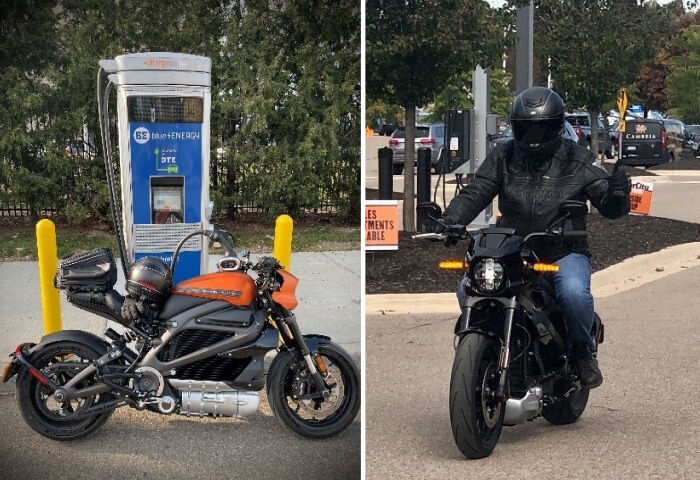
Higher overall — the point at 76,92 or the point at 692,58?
the point at 692,58

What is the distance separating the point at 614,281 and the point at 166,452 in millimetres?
5453

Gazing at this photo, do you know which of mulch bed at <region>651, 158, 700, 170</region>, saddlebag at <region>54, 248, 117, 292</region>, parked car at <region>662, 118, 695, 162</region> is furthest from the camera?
parked car at <region>662, 118, 695, 162</region>

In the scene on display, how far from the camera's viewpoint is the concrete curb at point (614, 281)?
21.3 ft

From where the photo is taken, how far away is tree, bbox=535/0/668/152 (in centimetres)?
878

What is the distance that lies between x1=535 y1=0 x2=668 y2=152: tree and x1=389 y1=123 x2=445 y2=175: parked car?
4571mm

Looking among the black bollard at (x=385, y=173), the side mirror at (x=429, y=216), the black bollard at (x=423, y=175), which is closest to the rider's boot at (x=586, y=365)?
the side mirror at (x=429, y=216)

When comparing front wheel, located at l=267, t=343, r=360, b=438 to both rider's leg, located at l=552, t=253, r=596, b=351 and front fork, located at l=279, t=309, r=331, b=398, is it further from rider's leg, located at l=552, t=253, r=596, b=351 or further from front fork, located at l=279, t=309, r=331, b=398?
rider's leg, located at l=552, t=253, r=596, b=351

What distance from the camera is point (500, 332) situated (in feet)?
11.2

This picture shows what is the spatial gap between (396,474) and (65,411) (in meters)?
1.47

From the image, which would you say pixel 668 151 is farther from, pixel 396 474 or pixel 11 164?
pixel 11 164

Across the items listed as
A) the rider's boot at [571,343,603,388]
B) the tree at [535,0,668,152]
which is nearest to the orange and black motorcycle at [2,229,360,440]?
the rider's boot at [571,343,603,388]

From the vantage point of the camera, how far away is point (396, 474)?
3.70 m

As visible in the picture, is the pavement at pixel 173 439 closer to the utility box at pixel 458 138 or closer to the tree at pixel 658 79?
the utility box at pixel 458 138

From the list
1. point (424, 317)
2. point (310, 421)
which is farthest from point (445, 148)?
point (310, 421)
